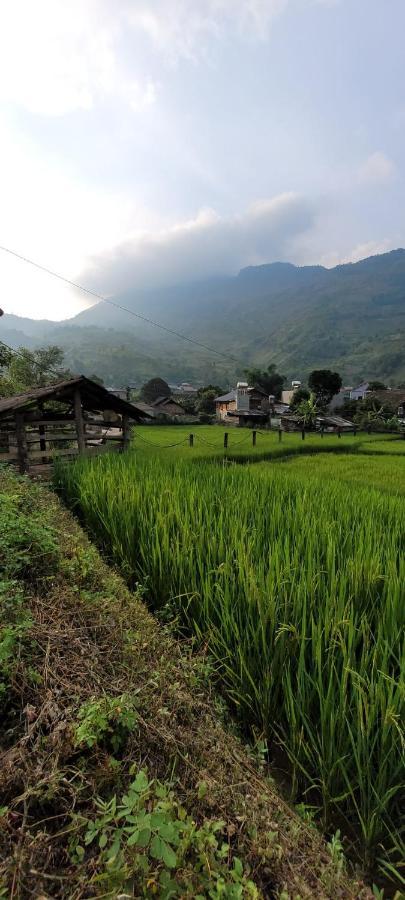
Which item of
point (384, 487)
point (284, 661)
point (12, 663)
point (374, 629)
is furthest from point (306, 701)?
point (384, 487)

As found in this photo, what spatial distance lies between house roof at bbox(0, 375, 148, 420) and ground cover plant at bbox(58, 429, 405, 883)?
4.66 m

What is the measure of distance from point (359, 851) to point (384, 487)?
24.0 feet

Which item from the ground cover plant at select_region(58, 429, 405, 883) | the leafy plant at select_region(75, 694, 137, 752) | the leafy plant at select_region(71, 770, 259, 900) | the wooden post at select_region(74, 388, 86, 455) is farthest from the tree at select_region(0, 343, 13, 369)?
the leafy plant at select_region(71, 770, 259, 900)

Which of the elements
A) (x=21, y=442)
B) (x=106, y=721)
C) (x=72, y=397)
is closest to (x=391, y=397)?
(x=72, y=397)

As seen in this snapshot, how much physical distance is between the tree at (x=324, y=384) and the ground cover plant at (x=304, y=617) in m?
52.2

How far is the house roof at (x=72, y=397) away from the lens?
27.3ft

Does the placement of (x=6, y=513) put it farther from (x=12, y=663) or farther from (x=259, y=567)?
(x=259, y=567)

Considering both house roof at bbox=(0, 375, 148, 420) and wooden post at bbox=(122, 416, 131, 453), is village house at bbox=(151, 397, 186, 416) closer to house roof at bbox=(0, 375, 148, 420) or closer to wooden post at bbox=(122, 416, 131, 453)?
wooden post at bbox=(122, 416, 131, 453)

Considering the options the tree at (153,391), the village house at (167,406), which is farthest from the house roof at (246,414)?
the tree at (153,391)

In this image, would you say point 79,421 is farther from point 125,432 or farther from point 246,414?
point 246,414

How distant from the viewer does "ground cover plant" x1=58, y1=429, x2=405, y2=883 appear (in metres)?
1.59

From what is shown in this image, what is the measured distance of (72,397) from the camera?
387 inches

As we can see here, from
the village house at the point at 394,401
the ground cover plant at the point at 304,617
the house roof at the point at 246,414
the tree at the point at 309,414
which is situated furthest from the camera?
the village house at the point at 394,401

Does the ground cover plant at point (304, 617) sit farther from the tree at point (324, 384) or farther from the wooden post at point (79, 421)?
the tree at point (324, 384)
